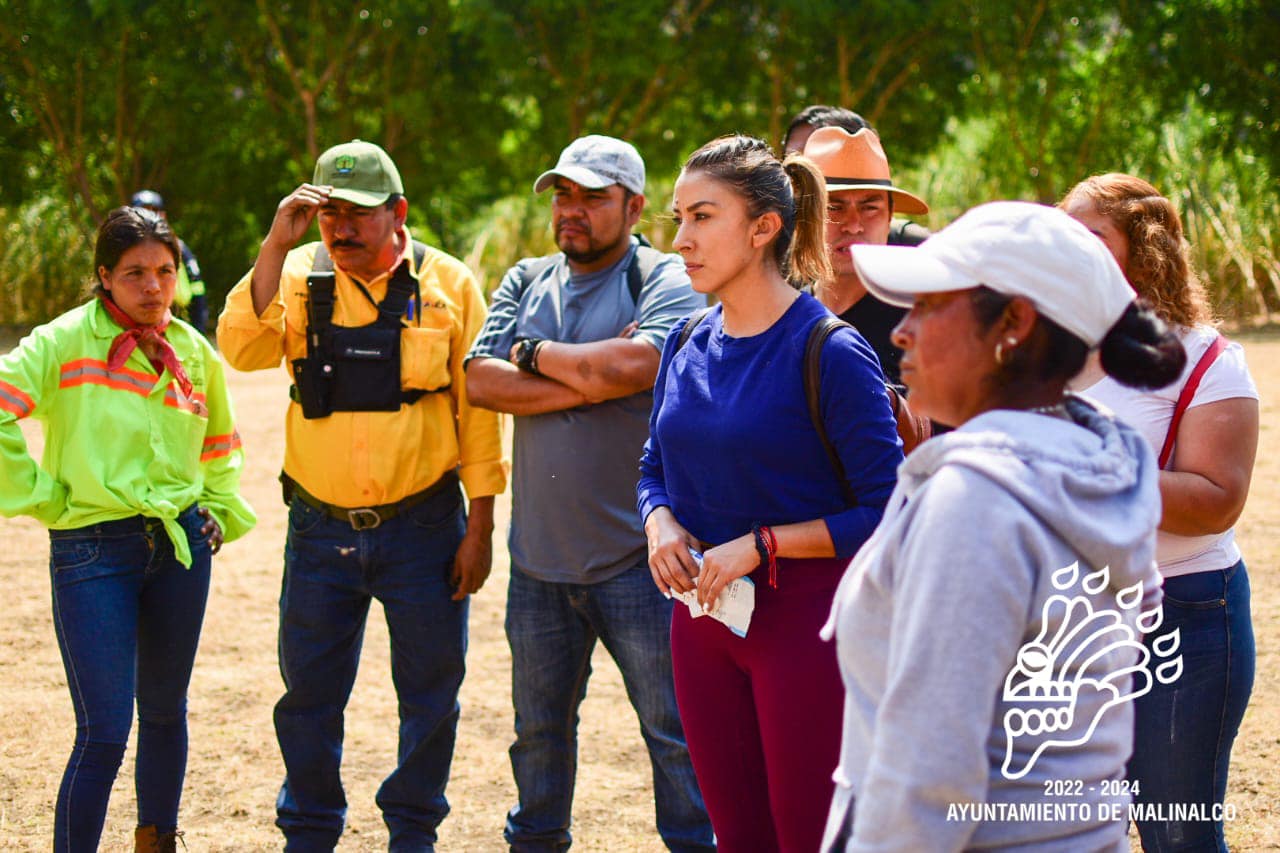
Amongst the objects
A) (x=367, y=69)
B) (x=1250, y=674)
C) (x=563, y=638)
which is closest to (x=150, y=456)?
(x=563, y=638)

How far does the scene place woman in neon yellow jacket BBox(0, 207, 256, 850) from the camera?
141 inches

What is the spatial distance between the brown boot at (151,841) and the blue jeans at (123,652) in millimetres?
24

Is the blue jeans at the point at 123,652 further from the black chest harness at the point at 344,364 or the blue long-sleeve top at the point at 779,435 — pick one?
the blue long-sleeve top at the point at 779,435

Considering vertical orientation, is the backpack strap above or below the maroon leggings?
above

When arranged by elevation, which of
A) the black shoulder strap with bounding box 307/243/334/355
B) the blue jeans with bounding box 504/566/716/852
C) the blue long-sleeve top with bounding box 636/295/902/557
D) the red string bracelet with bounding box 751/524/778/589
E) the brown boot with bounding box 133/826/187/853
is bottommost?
the brown boot with bounding box 133/826/187/853

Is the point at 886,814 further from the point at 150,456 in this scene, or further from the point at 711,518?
the point at 150,456

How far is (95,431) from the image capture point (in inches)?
148

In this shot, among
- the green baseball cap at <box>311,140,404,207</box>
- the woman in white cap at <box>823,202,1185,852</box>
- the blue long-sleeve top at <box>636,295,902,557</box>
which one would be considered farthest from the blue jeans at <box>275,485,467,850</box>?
the woman in white cap at <box>823,202,1185,852</box>

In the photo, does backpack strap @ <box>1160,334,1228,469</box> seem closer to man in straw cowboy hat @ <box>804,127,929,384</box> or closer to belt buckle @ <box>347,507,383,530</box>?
man in straw cowboy hat @ <box>804,127,929,384</box>

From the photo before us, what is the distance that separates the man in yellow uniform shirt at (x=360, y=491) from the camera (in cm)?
389

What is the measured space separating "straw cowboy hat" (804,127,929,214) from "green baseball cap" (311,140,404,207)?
1.29m

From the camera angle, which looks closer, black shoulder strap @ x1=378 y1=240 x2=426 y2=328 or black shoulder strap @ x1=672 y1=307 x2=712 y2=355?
black shoulder strap @ x1=672 y1=307 x2=712 y2=355

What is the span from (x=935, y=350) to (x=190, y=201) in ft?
66.8

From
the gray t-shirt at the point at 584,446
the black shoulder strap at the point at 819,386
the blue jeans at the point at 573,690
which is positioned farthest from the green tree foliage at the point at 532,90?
the black shoulder strap at the point at 819,386
